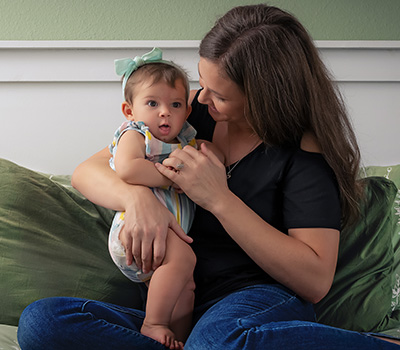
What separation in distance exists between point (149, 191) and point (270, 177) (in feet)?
0.99

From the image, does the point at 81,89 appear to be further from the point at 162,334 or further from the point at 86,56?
the point at 162,334

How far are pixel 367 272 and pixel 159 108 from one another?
2.64 ft

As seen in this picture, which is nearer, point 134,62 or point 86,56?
point 134,62

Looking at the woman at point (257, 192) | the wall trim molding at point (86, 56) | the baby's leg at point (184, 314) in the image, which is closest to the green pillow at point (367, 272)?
the woman at point (257, 192)

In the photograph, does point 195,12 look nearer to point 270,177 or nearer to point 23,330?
point 270,177

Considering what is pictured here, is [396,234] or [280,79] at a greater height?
[280,79]

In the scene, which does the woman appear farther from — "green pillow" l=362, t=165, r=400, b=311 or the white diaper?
"green pillow" l=362, t=165, r=400, b=311

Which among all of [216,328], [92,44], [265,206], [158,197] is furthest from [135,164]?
[92,44]

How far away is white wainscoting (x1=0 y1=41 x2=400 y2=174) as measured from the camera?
207 centimetres

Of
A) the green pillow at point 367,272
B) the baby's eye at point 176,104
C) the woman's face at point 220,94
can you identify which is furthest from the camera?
the green pillow at point 367,272

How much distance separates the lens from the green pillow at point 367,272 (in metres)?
1.60

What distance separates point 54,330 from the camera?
1120mm

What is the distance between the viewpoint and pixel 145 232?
1284mm

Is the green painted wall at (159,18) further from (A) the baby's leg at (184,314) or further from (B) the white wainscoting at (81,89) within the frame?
(A) the baby's leg at (184,314)
